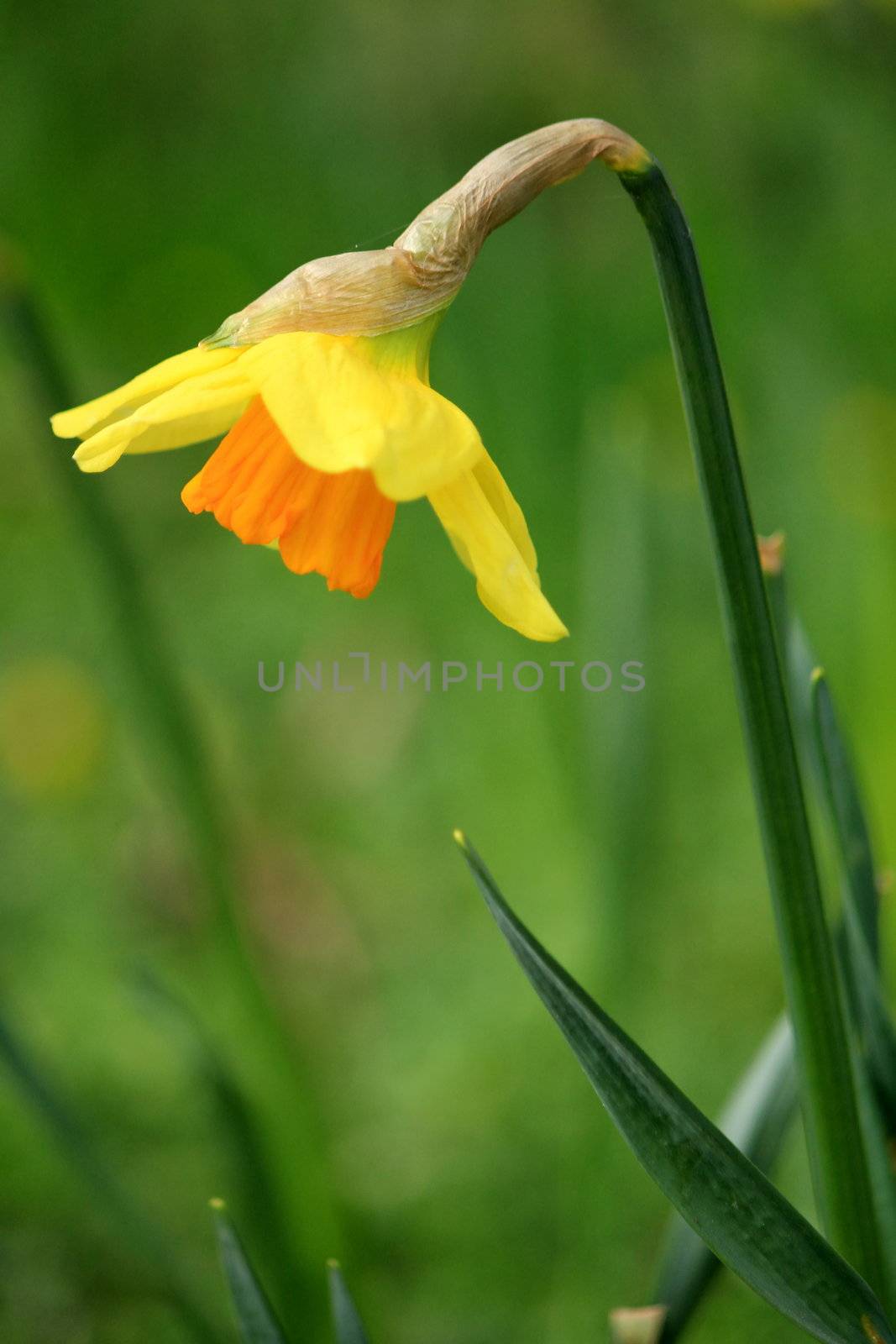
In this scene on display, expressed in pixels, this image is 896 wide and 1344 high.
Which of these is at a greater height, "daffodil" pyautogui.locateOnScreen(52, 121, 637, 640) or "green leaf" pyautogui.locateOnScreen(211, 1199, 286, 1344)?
"daffodil" pyautogui.locateOnScreen(52, 121, 637, 640)

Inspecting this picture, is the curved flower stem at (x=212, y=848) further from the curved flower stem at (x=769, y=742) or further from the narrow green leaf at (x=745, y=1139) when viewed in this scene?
the curved flower stem at (x=769, y=742)

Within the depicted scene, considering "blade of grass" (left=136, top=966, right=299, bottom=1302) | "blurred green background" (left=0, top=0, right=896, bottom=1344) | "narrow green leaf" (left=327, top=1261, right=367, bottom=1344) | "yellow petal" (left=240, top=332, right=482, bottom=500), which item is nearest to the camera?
"yellow petal" (left=240, top=332, right=482, bottom=500)

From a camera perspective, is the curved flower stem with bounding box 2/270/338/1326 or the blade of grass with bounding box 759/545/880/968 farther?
the curved flower stem with bounding box 2/270/338/1326

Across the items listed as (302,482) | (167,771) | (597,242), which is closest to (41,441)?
(167,771)

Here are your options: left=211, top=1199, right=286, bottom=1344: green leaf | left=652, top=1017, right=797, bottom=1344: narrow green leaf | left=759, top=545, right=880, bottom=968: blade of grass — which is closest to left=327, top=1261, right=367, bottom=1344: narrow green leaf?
left=211, top=1199, right=286, bottom=1344: green leaf

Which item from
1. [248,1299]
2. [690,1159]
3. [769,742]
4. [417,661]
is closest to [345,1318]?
[248,1299]

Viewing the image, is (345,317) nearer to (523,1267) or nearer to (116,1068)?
(523,1267)

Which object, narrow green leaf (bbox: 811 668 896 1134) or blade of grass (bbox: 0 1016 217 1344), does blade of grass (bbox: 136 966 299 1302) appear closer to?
blade of grass (bbox: 0 1016 217 1344)

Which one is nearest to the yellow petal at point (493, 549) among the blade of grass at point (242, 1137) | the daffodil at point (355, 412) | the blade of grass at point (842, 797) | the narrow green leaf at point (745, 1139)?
the daffodil at point (355, 412)
